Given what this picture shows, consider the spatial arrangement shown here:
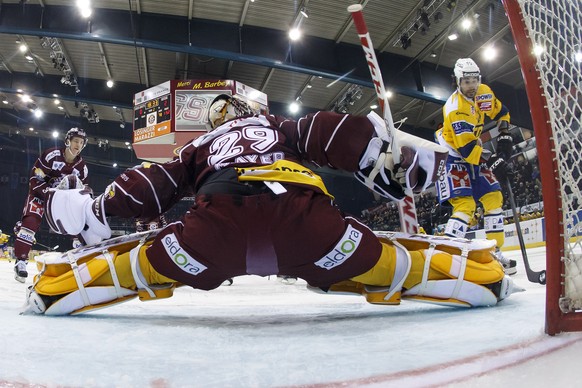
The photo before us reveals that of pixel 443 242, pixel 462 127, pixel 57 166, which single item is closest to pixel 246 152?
pixel 443 242

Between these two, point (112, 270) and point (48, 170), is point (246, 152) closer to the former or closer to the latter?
point (112, 270)

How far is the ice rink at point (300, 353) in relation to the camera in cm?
62

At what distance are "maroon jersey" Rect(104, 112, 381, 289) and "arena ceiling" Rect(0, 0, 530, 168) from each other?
6.20m

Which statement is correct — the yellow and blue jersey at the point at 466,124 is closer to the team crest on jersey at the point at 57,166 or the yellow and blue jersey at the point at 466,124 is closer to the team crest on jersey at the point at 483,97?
the team crest on jersey at the point at 483,97

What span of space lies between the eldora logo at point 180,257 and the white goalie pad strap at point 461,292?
2.21ft

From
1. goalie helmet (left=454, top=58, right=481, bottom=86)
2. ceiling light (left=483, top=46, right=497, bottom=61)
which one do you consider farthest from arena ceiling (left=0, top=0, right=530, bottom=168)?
goalie helmet (left=454, top=58, right=481, bottom=86)

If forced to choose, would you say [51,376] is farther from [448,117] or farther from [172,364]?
[448,117]

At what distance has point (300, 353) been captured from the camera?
808 mm

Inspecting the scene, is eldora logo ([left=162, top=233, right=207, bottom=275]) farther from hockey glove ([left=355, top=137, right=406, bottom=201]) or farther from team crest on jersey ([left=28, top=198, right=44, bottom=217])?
team crest on jersey ([left=28, top=198, right=44, bottom=217])

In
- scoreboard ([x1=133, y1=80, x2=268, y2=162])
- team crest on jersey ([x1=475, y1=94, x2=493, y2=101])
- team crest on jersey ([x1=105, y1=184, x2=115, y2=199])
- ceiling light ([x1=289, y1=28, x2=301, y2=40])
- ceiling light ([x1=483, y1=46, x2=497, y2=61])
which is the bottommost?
team crest on jersey ([x1=105, y1=184, x2=115, y2=199])

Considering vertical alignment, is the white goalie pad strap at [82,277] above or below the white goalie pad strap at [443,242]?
below

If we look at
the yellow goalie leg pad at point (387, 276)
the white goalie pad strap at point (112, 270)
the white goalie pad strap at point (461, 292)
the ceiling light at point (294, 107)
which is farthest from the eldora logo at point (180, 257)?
the ceiling light at point (294, 107)

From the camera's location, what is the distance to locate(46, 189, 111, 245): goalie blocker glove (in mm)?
1387

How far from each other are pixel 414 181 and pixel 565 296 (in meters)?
0.56
